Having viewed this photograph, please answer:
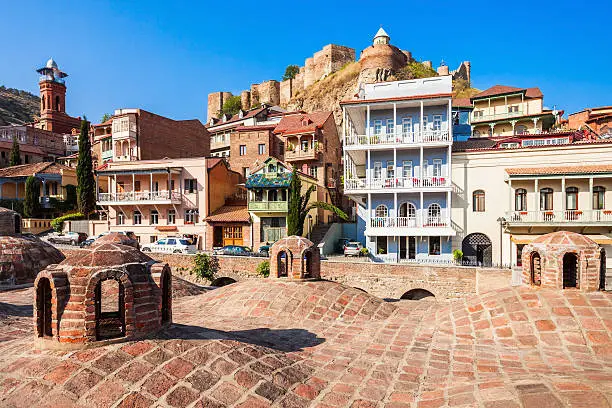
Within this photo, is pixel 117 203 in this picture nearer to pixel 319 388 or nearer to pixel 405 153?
pixel 405 153

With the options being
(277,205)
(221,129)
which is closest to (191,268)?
(277,205)

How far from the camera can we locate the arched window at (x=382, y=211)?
87.7ft

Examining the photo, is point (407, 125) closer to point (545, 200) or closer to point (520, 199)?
point (520, 199)

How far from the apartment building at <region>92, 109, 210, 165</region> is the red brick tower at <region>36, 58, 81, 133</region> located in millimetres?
20518

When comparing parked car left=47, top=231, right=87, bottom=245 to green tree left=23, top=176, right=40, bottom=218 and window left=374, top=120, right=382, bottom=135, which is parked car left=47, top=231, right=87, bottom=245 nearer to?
green tree left=23, top=176, right=40, bottom=218

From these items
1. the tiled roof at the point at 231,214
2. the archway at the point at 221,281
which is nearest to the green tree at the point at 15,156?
the tiled roof at the point at 231,214

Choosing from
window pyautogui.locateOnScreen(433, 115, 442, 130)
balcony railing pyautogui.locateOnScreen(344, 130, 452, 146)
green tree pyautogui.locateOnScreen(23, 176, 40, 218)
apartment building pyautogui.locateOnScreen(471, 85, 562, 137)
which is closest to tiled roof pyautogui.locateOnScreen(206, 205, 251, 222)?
balcony railing pyautogui.locateOnScreen(344, 130, 452, 146)

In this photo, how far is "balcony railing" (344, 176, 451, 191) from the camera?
25.3 meters

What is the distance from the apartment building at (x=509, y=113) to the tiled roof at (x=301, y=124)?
17754 millimetres

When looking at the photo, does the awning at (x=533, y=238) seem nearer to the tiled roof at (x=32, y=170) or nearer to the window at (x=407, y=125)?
the window at (x=407, y=125)

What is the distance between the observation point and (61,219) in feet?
121

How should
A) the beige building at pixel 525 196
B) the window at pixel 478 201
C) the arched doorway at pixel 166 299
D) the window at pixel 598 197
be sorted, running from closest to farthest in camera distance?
the arched doorway at pixel 166 299
the beige building at pixel 525 196
the window at pixel 598 197
the window at pixel 478 201

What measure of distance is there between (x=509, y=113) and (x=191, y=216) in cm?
3537

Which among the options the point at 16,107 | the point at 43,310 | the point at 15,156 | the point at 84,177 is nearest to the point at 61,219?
the point at 84,177
